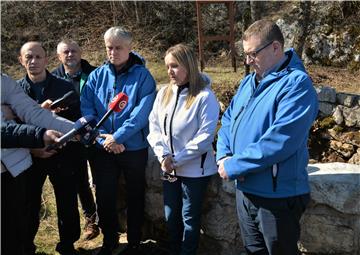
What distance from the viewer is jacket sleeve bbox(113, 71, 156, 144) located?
129 inches

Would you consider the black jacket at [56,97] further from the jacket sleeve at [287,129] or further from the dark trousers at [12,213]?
the jacket sleeve at [287,129]

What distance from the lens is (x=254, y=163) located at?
241 centimetres

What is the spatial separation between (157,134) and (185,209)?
588 millimetres

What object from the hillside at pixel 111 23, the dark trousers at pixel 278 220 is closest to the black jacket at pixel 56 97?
the dark trousers at pixel 278 220

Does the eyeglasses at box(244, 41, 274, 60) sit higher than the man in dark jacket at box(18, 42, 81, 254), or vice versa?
the eyeglasses at box(244, 41, 274, 60)

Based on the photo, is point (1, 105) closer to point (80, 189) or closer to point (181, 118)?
point (181, 118)

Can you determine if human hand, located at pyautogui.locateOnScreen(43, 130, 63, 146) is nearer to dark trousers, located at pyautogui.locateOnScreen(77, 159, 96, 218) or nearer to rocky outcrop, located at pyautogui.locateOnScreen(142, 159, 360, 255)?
rocky outcrop, located at pyautogui.locateOnScreen(142, 159, 360, 255)

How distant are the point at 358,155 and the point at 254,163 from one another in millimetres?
3636

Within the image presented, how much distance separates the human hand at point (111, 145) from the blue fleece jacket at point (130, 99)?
0.04 metres

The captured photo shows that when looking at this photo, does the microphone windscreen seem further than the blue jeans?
No

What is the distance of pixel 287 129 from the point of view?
7.73 ft

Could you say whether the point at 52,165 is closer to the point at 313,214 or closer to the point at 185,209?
the point at 185,209

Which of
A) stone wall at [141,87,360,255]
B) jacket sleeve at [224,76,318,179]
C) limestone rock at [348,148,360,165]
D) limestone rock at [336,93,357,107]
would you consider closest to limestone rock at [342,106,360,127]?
limestone rock at [336,93,357,107]

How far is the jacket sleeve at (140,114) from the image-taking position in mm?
3270
